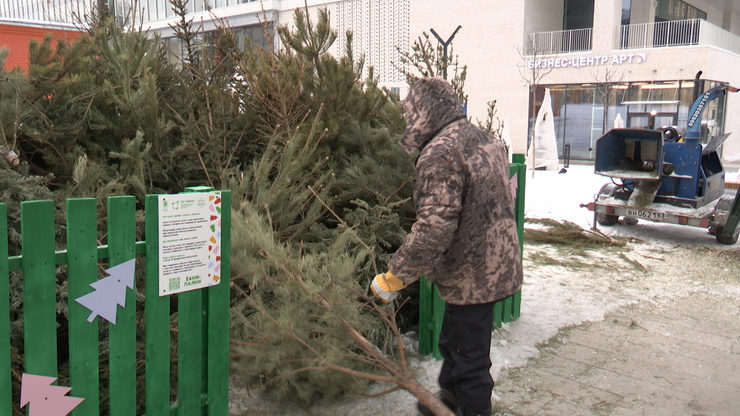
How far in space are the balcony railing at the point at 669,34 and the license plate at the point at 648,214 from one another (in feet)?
56.5

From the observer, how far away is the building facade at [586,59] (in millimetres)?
22656

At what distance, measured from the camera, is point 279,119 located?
418cm

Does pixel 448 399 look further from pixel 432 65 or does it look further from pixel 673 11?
pixel 673 11

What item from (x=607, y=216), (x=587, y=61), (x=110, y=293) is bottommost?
(x=607, y=216)

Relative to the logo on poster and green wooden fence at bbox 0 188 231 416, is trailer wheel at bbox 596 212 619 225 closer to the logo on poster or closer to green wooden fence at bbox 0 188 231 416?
green wooden fence at bbox 0 188 231 416

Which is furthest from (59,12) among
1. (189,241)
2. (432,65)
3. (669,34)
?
(669,34)

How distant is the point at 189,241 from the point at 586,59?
24664 mm

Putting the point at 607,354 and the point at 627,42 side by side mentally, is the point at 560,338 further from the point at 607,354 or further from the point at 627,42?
the point at 627,42

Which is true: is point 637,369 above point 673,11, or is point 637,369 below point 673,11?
below

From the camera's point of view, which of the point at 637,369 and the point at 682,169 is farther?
the point at 682,169

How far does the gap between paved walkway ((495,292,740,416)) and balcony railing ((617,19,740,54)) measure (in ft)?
69.6

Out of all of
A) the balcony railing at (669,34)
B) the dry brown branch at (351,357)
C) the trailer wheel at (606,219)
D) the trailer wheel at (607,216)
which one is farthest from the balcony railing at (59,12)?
the balcony railing at (669,34)

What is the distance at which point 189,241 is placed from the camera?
2545mm

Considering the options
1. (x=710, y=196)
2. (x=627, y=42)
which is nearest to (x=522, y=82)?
(x=627, y=42)
